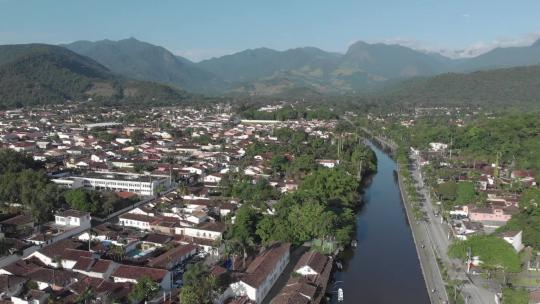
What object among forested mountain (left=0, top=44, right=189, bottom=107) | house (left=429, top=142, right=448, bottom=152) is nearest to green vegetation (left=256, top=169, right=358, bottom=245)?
house (left=429, top=142, right=448, bottom=152)

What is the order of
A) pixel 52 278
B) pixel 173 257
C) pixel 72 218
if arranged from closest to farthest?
pixel 52 278
pixel 173 257
pixel 72 218

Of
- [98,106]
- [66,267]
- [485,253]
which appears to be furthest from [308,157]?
[98,106]

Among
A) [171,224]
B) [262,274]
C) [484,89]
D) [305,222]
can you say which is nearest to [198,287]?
[262,274]

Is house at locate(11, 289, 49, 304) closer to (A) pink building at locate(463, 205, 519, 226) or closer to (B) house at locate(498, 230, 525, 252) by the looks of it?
(B) house at locate(498, 230, 525, 252)

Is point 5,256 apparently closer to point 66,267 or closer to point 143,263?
point 66,267

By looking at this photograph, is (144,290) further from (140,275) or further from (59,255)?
(59,255)
